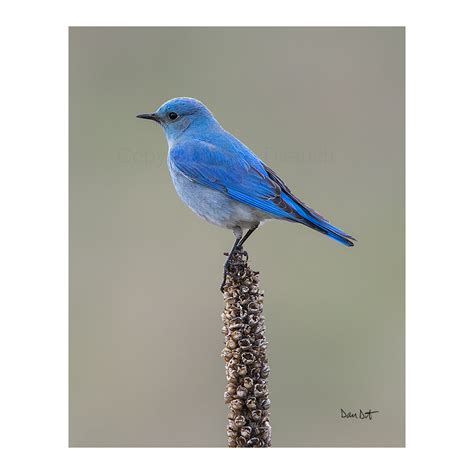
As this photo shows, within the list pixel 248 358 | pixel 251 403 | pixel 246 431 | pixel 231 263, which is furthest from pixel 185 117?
pixel 246 431

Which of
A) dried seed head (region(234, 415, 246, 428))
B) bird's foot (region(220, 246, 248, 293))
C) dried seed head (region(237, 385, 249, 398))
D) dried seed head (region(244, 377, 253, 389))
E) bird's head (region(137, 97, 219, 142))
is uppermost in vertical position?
bird's head (region(137, 97, 219, 142))

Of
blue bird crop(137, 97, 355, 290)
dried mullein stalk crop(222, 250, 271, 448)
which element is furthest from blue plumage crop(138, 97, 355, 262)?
dried mullein stalk crop(222, 250, 271, 448)

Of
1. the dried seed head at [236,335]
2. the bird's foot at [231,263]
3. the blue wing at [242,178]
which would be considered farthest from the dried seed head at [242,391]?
the blue wing at [242,178]

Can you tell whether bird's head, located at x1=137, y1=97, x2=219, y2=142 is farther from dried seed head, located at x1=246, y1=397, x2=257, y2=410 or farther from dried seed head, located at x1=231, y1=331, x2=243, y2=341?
dried seed head, located at x1=246, y1=397, x2=257, y2=410

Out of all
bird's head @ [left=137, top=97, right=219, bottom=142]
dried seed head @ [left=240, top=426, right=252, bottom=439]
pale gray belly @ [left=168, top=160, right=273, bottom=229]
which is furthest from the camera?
bird's head @ [left=137, top=97, right=219, bottom=142]

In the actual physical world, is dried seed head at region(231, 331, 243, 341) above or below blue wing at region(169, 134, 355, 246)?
below
